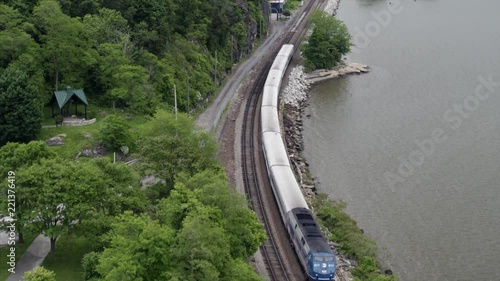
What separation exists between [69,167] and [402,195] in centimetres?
→ 3837

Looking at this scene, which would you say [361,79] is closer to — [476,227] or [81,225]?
[476,227]

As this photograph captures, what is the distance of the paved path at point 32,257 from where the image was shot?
38356 mm

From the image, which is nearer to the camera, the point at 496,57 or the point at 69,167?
the point at 69,167

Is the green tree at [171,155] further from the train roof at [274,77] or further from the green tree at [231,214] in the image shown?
the train roof at [274,77]

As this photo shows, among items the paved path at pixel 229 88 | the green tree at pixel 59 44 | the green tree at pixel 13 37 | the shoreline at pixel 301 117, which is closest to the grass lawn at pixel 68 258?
the shoreline at pixel 301 117

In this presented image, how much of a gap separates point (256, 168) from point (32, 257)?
1163 inches

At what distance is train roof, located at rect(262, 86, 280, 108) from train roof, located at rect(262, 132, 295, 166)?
12.8 meters

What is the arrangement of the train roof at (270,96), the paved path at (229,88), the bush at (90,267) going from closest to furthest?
the bush at (90,267) < the paved path at (229,88) < the train roof at (270,96)

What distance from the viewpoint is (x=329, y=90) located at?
100875 millimetres

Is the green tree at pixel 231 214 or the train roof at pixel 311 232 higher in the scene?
the green tree at pixel 231 214

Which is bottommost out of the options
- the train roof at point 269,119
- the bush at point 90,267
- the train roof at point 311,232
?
the train roof at point 311,232

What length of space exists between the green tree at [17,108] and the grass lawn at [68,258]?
1510 centimetres

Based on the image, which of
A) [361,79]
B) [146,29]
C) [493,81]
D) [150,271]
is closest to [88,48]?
[146,29]

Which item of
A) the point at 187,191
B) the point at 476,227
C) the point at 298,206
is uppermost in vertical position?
the point at 187,191
